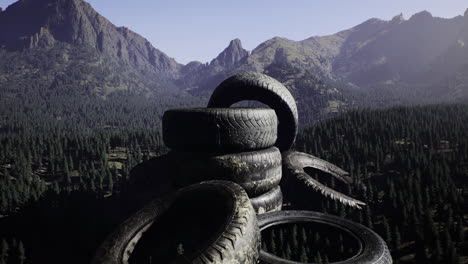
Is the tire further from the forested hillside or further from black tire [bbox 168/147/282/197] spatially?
black tire [bbox 168/147/282/197]

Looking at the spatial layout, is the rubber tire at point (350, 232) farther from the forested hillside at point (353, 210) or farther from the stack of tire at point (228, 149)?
the forested hillside at point (353, 210)

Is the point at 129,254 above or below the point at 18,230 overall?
above

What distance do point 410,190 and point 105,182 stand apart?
34.6m

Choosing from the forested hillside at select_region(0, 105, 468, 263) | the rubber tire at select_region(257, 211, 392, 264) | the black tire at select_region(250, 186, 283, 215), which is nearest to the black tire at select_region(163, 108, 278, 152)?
the black tire at select_region(250, 186, 283, 215)

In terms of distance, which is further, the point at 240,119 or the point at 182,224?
the point at 240,119

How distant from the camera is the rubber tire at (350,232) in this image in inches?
383

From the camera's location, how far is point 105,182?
4038cm

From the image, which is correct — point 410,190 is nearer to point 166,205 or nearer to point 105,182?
point 166,205

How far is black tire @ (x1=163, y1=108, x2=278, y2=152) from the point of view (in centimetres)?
1306

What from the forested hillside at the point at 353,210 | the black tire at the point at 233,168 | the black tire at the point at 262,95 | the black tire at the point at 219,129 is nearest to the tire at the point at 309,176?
the forested hillside at the point at 353,210

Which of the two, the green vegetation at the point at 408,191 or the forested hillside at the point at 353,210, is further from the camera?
the forested hillside at the point at 353,210

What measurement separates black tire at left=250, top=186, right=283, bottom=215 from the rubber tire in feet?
2.15

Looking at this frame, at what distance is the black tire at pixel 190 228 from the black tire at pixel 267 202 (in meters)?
3.39

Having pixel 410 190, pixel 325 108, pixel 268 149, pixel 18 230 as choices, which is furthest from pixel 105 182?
pixel 325 108
